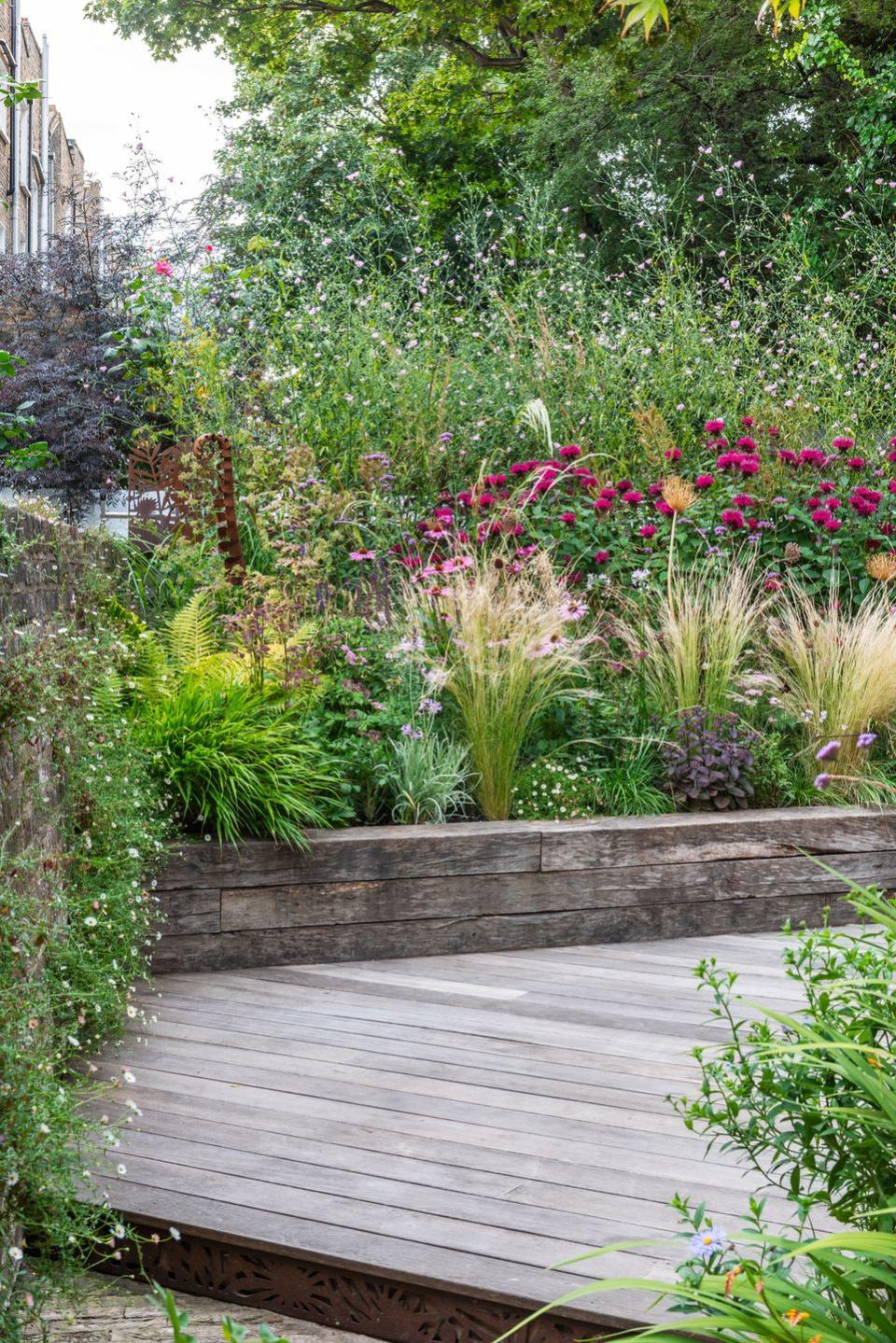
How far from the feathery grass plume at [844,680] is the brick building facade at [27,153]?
854 centimetres

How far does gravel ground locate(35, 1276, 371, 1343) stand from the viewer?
1929 millimetres

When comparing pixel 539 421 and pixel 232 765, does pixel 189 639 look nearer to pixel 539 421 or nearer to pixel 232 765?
pixel 232 765

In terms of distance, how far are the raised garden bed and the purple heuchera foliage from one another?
12 centimetres

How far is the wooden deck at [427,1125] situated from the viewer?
2018mm

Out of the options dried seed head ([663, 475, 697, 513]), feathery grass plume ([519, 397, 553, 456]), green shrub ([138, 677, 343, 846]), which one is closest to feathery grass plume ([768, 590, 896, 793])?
dried seed head ([663, 475, 697, 513])

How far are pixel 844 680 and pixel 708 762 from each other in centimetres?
62

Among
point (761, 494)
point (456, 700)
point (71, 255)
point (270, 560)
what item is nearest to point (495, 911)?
point (456, 700)

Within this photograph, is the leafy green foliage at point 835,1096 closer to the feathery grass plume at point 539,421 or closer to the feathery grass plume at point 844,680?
the feathery grass plume at point 844,680

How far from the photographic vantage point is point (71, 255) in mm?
9859

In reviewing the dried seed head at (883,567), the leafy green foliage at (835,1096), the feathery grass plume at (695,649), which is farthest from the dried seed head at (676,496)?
the leafy green foliage at (835,1096)

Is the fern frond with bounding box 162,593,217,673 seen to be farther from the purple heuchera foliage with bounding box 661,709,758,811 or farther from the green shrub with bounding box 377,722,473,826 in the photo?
the purple heuchera foliage with bounding box 661,709,758,811

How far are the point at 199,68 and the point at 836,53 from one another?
9036mm

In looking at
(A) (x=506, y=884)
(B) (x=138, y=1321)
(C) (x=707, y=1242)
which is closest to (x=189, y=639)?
(A) (x=506, y=884)

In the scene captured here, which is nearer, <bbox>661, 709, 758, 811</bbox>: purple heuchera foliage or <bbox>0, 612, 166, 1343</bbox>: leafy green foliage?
<bbox>0, 612, 166, 1343</bbox>: leafy green foliage
